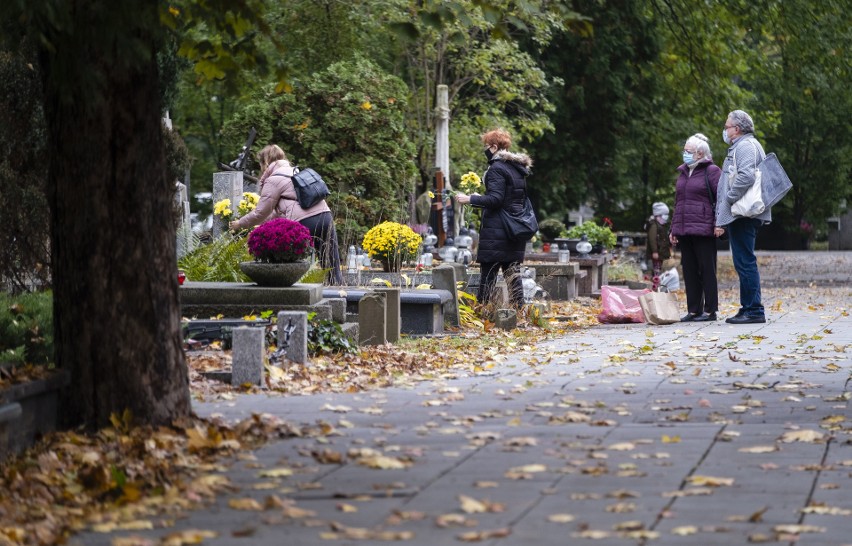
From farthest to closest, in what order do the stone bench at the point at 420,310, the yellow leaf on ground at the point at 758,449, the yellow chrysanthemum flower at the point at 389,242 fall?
the yellow chrysanthemum flower at the point at 389,242 → the stone bench at the point at 420,310 → the yellow leaf on ground at the point at 758,449

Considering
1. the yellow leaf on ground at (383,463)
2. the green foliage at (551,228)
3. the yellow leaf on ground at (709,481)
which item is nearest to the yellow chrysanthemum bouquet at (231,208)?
the yellow leaf on ground at (383,463)

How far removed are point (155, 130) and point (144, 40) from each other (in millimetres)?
481

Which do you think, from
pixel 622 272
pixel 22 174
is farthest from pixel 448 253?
pixel 622 272

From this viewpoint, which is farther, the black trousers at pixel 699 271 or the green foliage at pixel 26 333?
the black trousers at pixel 699 271

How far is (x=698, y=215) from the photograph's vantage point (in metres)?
14.6

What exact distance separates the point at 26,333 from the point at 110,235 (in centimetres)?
161

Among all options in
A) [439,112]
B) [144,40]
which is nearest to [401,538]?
[144,40]

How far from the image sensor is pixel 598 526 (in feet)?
17.2

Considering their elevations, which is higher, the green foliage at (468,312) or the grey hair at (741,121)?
the grey hair at (741,121)

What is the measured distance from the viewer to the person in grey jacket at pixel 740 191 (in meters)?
14.0

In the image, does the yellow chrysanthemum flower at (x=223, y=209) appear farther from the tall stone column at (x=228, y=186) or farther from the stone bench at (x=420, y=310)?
the stone bench at (x=420, y=310)

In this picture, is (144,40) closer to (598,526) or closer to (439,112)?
(598,526)

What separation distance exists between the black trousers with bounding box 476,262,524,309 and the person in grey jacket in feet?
7.13

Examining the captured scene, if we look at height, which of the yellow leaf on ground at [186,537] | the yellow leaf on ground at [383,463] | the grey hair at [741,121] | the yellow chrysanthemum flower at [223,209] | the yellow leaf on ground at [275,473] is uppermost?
the grey hair at [741,121]
